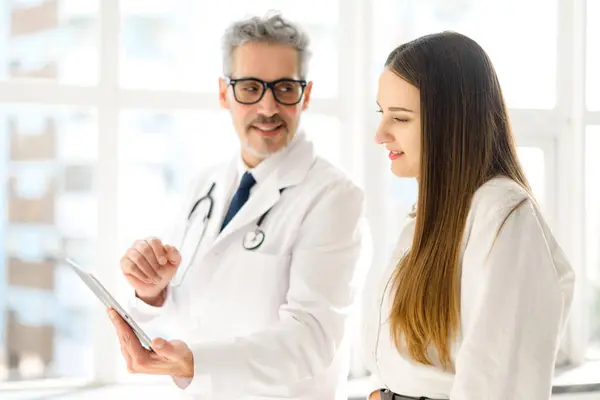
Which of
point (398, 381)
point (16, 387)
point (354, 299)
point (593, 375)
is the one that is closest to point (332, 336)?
point (354, 299)

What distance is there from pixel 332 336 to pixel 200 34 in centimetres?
149

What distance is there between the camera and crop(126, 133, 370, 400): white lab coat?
184 centimetres

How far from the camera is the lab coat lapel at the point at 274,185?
204cm

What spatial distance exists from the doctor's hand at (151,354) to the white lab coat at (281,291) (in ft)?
0.16

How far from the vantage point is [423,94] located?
1473 mm

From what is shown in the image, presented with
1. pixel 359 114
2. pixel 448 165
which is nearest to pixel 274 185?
pixel 448 165

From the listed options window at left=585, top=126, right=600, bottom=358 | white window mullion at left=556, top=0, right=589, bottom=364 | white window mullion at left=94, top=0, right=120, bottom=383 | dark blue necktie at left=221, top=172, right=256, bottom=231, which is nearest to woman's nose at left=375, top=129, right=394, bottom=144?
dark blue necktie at left=221, top=172, right=256, bottom=231

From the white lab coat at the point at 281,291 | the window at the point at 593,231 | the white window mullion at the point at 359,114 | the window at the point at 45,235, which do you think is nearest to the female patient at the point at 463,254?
the white lab coat at the point at 281,291

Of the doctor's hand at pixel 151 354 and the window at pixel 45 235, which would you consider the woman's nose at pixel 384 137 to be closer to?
the doctor's hand at pixel 151 354

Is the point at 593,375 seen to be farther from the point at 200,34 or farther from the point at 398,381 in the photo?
the point at 200,34

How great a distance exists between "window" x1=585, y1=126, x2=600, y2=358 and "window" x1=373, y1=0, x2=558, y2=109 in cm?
29

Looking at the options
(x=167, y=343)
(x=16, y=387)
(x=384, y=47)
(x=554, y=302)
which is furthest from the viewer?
(x=384, y=47)

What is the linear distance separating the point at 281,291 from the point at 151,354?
41cm

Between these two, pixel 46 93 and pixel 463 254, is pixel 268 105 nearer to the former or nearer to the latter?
pixel 463 254
